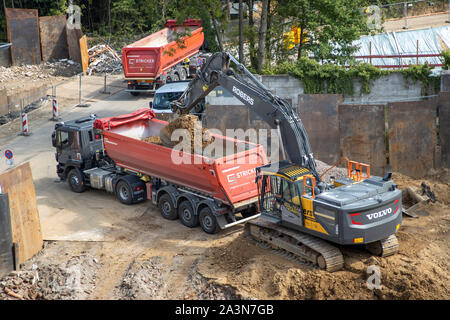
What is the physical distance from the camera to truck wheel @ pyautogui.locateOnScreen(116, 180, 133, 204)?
15.6 meters

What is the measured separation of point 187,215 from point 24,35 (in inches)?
927

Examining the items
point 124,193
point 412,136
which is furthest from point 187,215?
point 412,136

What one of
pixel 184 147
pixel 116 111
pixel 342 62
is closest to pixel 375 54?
pixel 342 62

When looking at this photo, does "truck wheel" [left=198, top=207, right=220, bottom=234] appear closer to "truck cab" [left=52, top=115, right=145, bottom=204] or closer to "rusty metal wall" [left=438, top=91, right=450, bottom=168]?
"truck cab" [left=52, top=115, right=145, bottom=204]

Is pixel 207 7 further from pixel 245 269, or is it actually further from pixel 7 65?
pixel 7 65

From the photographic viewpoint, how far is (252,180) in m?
13.4

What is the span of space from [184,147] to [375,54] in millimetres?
14794

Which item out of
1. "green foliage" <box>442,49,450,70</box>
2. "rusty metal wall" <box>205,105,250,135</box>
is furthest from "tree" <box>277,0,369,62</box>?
"rusty metal wall" <box>205,105,250,135</box>

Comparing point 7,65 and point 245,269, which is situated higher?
point 7,65

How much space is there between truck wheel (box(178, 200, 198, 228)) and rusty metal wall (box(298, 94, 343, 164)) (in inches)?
217

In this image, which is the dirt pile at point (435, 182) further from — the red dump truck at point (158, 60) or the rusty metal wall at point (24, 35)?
the rusty metal wall at point (24, 35)

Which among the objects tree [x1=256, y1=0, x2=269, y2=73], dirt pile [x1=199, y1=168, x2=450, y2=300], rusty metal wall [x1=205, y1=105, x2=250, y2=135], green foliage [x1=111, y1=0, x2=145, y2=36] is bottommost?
dirt pile [x1=199, y1=168, x2=450, y2=300]

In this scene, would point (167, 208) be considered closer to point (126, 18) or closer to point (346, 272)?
point (346, 272)

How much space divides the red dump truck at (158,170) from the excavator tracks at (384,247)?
3451mm
